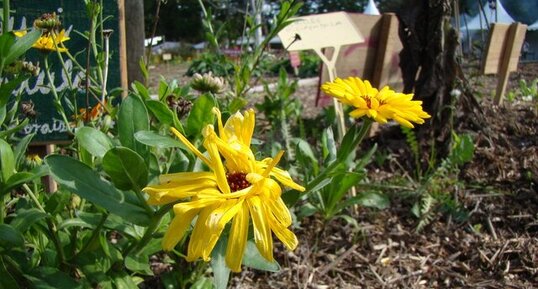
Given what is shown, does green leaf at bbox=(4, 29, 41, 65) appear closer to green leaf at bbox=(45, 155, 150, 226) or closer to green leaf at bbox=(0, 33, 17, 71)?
green leaf at bbox=(0, 33, 17, 71)

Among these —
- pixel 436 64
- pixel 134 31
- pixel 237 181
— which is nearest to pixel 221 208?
pixel 237 181

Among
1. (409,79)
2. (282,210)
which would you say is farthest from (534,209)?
(282,210)

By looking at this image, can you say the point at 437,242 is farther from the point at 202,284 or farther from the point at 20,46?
the point at 20,46

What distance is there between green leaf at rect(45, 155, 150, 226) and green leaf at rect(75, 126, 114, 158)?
4 cm

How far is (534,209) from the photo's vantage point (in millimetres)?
2141

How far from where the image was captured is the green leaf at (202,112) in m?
1.05

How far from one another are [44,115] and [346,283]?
1.14m

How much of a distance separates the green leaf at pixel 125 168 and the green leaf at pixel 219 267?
0.19 m

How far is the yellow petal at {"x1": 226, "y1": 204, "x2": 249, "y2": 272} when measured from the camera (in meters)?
0.75

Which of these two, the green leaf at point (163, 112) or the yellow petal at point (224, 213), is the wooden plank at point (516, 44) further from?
the yellow petal at point (224, 213)

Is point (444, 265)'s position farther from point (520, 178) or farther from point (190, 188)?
point (190, 188)

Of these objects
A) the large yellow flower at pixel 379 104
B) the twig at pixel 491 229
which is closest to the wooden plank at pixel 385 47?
the twig at pixel 491 229

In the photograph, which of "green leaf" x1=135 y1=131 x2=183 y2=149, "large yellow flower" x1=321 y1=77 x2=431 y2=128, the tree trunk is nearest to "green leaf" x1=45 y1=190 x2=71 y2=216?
"green leaf" x1=135 y1=131 x2=183 y2=149

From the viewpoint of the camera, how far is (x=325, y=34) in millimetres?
2346
